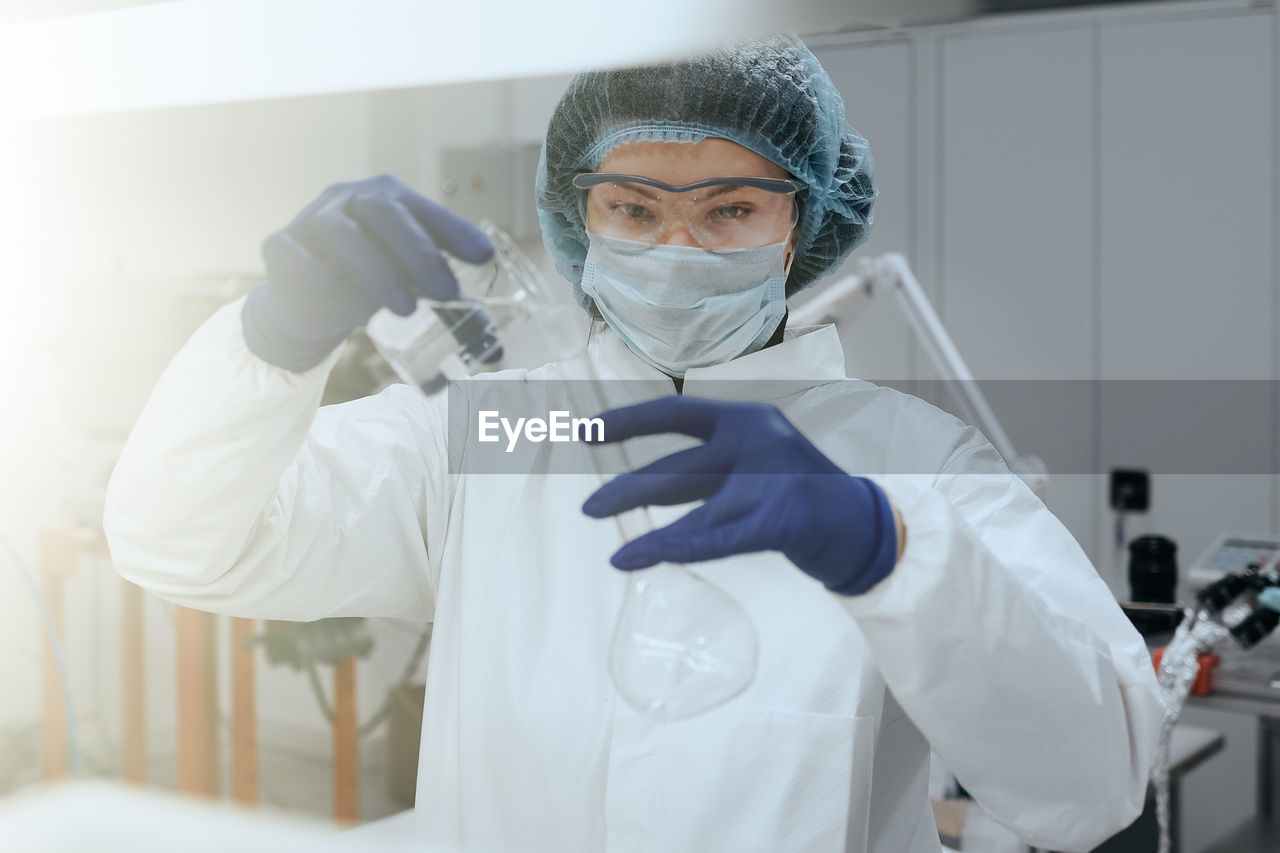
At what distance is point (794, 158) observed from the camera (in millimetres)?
918

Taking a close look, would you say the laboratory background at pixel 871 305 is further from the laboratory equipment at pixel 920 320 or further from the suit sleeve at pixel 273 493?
the suit sleeve at pixel 273 493

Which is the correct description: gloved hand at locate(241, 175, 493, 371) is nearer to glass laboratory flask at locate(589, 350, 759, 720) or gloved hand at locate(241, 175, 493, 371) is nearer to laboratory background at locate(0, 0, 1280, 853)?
glass laboratory flask at locate(589, 350, 759, 720)

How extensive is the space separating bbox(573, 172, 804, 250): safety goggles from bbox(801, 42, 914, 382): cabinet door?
1.94 metres

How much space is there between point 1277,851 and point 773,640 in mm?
1983

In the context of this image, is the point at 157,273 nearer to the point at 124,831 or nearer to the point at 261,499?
the point at 261,499

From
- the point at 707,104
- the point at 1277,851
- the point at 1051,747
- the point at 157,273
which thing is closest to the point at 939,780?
the point at 1051,747

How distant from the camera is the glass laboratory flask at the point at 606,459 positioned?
26.4 inches

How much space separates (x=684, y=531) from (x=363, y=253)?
0.78 feet

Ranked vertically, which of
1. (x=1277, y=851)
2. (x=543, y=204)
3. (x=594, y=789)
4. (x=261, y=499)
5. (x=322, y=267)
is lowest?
(x=1277, y=851)

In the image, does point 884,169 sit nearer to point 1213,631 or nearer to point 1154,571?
point 1154,571

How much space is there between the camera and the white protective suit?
2.25 ft

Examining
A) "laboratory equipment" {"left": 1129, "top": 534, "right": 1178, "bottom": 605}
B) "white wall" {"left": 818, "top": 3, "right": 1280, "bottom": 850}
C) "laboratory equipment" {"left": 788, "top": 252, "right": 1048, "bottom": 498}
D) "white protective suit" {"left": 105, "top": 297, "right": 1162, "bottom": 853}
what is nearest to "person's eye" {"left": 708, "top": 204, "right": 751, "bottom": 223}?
"white protective suit" {"left": 105, "top": 297, "right": 1162, "bottom": 853}

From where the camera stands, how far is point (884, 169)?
2.89m

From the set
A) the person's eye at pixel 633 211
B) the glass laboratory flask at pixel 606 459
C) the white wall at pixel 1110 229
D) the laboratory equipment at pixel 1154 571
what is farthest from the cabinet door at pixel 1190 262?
the person's eye at pixel 633 211
